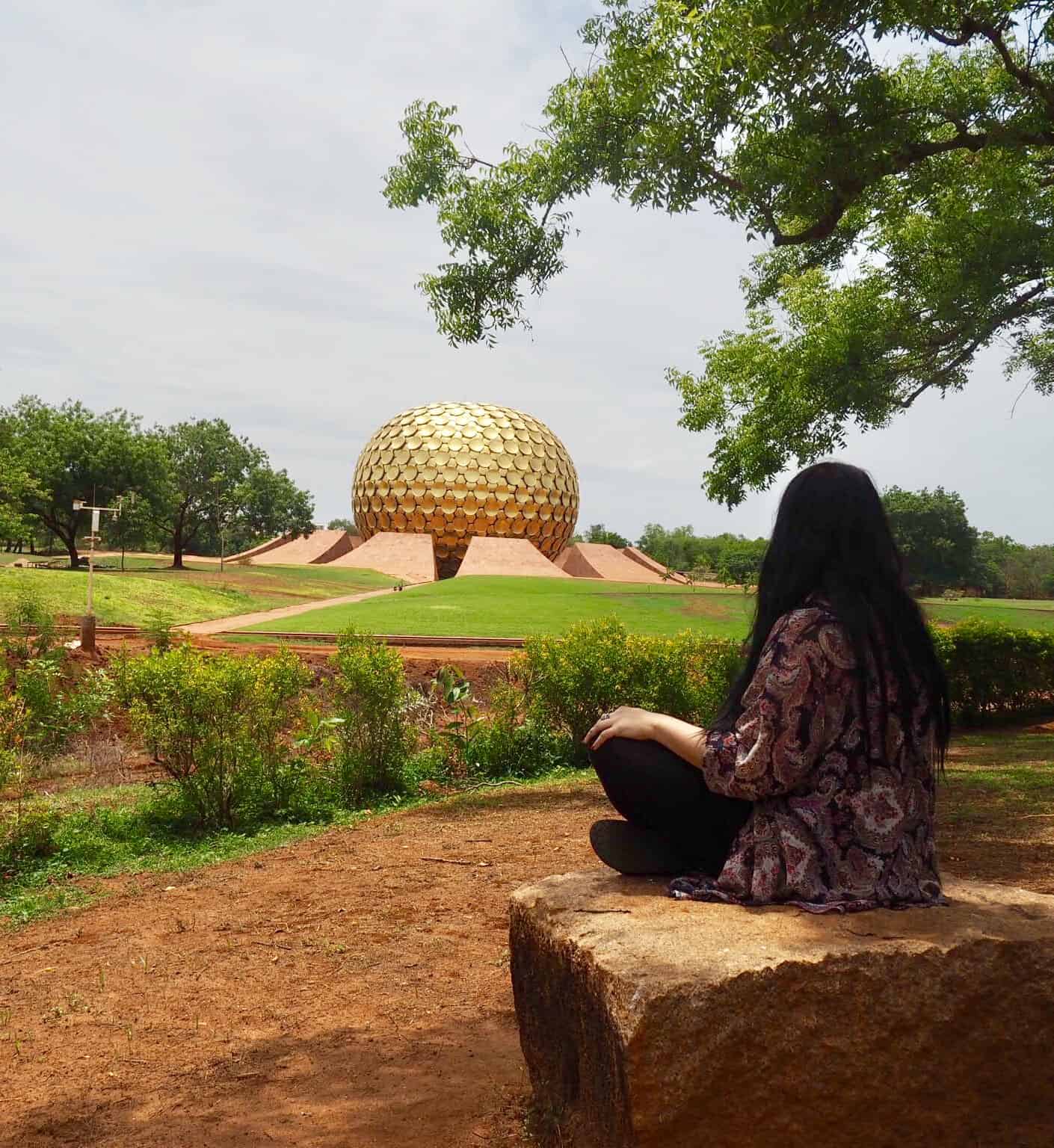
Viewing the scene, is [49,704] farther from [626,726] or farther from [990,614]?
[990,614]

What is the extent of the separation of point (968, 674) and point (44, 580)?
17.1 metres

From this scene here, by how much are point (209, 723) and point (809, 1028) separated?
5.30 meters

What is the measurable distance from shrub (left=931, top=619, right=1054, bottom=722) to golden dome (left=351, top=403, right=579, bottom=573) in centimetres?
2693

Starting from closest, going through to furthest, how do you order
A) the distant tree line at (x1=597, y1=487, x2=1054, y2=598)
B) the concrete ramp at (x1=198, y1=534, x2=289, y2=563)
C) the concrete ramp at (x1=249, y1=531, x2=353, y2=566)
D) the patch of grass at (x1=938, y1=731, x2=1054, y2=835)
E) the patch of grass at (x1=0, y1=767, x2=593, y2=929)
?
the patch of grass at (x1=0, y1=767, x2=593, y2=929), the patch of grass at (x1=938, y1=731, x2=1054, y2=835), the concrete ramp at (x1=249, y1=531, x2=353, y2=566), the concrete ramp at (x1=198, y1=534, x2=289, y2=563), the distant tree line at (x1=597, y1=487, x2=1054, y2=598)

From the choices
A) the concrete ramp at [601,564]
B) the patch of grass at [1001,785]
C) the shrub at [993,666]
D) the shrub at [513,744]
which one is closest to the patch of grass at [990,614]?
the shrub at [993,666]

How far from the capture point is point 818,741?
→ 7.67 ft

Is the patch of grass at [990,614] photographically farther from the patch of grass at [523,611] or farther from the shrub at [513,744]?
the shrub at [513,744]

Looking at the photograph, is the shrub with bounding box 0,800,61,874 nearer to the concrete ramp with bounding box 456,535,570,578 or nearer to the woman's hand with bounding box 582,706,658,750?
the woman's hand with bounding box 582,706,658,750

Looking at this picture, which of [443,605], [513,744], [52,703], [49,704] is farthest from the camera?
[443,605]

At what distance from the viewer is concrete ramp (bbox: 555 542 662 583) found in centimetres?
3891

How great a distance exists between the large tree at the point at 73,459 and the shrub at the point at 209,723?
87.6ft

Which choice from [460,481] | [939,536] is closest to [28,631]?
[460,481]

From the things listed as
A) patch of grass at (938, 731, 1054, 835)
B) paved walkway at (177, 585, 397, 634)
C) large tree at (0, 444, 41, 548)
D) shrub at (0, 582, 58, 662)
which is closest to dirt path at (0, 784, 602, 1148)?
patch of grass at (938, 731, 1054, 835)

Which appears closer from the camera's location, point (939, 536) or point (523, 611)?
point (523, 611)
